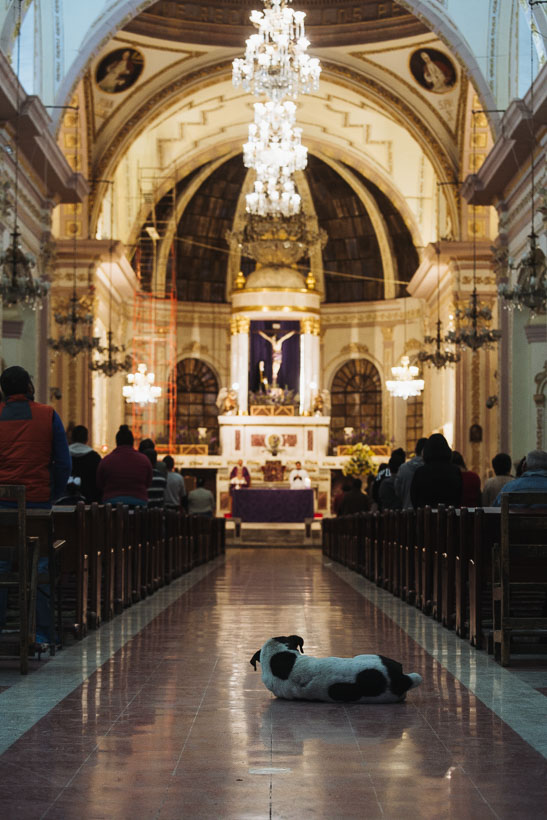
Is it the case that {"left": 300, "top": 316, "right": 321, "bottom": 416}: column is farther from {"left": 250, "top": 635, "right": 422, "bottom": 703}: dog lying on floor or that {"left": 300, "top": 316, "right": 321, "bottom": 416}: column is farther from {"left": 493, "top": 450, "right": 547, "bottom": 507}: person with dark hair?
{"left": 250, "top": 635, "right": 422, "bottom": 703}: dog lying on floor

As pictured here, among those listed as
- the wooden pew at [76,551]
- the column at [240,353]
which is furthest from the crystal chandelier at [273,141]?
the wooden pew at [76,551]

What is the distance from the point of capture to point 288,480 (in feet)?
99.7

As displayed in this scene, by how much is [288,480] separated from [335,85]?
30.6ft

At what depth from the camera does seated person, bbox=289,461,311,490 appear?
27531 mm

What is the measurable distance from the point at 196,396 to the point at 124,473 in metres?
22.4

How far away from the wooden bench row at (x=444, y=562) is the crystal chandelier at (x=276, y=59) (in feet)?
24.8

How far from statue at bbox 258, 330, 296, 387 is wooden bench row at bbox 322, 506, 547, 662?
1727cm

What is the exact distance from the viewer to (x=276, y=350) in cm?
3177

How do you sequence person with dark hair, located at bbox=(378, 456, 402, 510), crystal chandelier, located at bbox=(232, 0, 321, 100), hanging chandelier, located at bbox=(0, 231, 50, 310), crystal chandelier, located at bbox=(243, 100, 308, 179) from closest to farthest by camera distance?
person with dark hair, located at bbox=(378, 456, 402, 510)
hanging chandelier, located at bbox=(0, 231, 50, 310)
crystal chandelier, located at bbox=(232, 0, 321, 100)
crystal chandelier, located at bbox=(243, 100, 308, 179)

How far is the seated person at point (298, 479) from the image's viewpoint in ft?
90.3

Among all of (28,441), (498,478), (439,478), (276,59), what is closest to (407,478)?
(498,478)

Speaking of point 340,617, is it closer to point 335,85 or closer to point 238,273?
point 335,85

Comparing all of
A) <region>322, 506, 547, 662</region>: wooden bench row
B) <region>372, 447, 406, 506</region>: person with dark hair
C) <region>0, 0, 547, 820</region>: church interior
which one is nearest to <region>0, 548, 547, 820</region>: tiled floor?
<region>0, 0, 547, 820</region>: church interior

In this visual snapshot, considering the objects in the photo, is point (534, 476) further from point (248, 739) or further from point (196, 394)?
point (196, 394)
